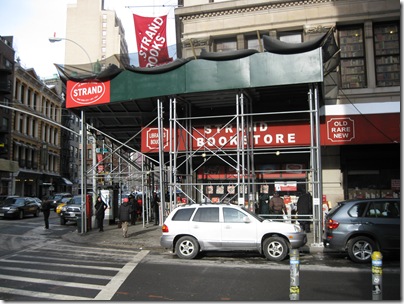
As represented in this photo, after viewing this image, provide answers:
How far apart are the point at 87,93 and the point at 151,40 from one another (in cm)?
348

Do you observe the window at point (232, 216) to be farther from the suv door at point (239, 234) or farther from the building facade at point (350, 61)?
the building facade at point (350, 61)

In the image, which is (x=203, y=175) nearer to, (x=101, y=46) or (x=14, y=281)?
(x=14, y=281)

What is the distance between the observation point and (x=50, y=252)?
12711 millimetres

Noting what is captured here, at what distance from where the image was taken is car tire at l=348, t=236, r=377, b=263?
10.0 m

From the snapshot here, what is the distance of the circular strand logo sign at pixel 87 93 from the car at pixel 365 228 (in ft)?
32.9

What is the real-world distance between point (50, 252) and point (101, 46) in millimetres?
105165

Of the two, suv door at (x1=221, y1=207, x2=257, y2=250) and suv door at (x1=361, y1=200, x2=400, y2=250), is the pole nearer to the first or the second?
suv door at (x1=221, y1=207, x2=257, y2=250)

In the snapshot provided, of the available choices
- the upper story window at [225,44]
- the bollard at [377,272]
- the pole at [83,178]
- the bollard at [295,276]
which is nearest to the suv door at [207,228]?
the bollard at [295,276]

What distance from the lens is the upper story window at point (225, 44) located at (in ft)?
64.8

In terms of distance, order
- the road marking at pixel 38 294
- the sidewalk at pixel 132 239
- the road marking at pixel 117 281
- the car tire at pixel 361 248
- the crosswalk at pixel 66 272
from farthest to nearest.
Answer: the sidewalk at pixel 132 239 → the car tire at pixel 361 248 → the crosswalk at pixel 66 272 → the road marking at pixel 117 281 → the road marking at pixel 38 294

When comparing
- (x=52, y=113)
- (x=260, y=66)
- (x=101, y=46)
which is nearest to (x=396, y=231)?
(x=260, y=66)

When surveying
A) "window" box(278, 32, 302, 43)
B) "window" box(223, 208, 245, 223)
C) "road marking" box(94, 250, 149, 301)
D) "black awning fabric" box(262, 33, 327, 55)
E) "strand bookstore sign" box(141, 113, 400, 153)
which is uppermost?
"window" box(278, 32, 302, 43)

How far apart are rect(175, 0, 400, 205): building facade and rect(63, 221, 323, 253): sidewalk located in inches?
157

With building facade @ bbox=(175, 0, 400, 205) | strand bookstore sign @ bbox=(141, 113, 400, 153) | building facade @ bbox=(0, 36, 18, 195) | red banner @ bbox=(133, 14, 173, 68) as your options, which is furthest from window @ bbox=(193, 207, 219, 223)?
building facade @ bbox=(0, 36, 18, 195)
